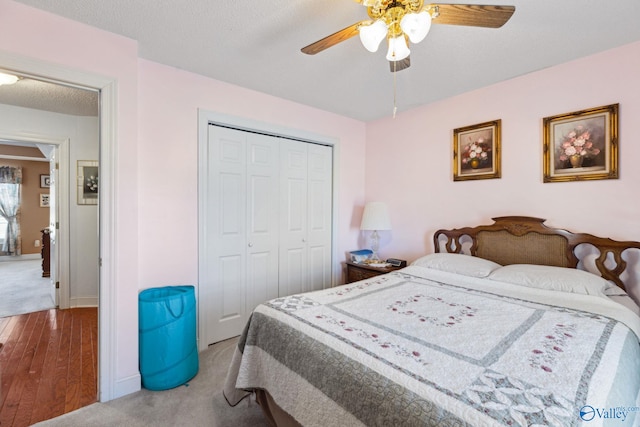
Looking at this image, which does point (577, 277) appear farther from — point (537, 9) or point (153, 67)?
point (153, 67)

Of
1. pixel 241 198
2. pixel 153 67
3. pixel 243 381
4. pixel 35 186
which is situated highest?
pixel 153 67

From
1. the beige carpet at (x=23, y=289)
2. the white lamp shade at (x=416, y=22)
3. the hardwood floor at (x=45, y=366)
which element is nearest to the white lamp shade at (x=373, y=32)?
the white lamp shade at (x=416, y=22)

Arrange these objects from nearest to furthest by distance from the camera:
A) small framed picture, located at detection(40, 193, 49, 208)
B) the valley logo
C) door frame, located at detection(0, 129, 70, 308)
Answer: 1. the valley logo
2. door frame, located at detection(0, 129, 70, 308)
3. small framed picture, located at detection(40, 193, 49, 208)

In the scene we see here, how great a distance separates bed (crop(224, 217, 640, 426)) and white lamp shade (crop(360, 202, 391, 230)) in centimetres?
96

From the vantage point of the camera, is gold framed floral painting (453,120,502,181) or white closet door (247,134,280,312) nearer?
gold framed floral painting (453,120,502,181)

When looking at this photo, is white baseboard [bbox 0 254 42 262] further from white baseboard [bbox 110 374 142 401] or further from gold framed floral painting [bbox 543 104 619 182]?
gold framed floral painting [bbox 543 104 619 182]

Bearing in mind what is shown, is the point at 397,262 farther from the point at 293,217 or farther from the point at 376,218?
the point at 293,217

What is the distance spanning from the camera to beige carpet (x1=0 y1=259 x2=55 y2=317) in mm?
3607

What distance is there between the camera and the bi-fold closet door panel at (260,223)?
2725 millimetres

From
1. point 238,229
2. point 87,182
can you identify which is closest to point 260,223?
point 238,229

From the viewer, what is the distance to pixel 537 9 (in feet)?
5.53

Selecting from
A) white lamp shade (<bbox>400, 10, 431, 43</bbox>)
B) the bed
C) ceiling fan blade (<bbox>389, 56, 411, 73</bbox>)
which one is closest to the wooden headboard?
the bed

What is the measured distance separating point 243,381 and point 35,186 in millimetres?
7815

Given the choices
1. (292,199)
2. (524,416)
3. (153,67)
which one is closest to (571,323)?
(524,416)
